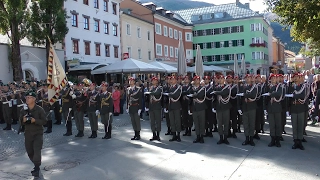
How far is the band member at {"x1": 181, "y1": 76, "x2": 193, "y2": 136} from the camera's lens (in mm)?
10711

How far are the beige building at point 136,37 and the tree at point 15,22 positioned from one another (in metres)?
15.7

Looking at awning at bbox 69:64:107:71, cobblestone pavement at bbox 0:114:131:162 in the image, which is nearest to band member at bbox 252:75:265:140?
cobblestone pavement at bbox 0:114:131:162

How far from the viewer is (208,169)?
7.10 metres

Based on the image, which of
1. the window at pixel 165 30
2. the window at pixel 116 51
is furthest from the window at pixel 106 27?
the window at pixel 165 30

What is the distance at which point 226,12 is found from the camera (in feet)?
198

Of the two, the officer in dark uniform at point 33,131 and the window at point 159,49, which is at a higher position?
the window at point 159,49

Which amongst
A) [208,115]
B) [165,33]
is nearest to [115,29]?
[165,33]

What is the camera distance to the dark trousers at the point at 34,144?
7.01 m

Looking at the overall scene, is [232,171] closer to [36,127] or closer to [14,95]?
[36,127]

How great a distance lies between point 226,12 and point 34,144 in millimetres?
57027

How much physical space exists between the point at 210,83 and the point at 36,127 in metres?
5.61

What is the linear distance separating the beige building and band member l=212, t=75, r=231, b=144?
2731 centimetres

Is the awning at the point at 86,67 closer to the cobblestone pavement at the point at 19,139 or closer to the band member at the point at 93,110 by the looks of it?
the cobblestone pavement at the point at 19,139

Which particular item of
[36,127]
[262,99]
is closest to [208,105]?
[262,99]
